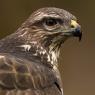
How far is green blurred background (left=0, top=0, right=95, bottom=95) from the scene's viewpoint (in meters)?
12.6

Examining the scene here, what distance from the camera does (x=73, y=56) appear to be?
12.9m

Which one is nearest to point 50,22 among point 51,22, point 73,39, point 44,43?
point 51,22

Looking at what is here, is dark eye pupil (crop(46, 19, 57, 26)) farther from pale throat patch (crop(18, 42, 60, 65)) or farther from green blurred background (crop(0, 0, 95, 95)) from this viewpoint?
green blurred background (crop(0, 0, 95, 95))

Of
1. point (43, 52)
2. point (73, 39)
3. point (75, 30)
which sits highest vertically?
point (75, 30)

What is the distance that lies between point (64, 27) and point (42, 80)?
0.80 metres

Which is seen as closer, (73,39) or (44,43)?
(44,43)

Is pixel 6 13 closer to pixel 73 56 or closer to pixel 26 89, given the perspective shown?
pixel 73 56

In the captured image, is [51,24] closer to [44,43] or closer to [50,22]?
[50,22]

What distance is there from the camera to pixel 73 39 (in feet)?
42.6

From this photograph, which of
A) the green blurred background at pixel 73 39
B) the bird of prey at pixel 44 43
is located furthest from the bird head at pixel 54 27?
the green blurred background at pixel 73 39

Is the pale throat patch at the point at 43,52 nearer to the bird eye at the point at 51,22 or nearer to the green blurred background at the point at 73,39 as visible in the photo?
the bird eye at the point at 51,22

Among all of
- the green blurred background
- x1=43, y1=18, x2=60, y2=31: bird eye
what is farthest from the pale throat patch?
the green blurred background

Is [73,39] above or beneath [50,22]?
beneath

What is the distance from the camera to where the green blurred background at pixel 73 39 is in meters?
12.6
